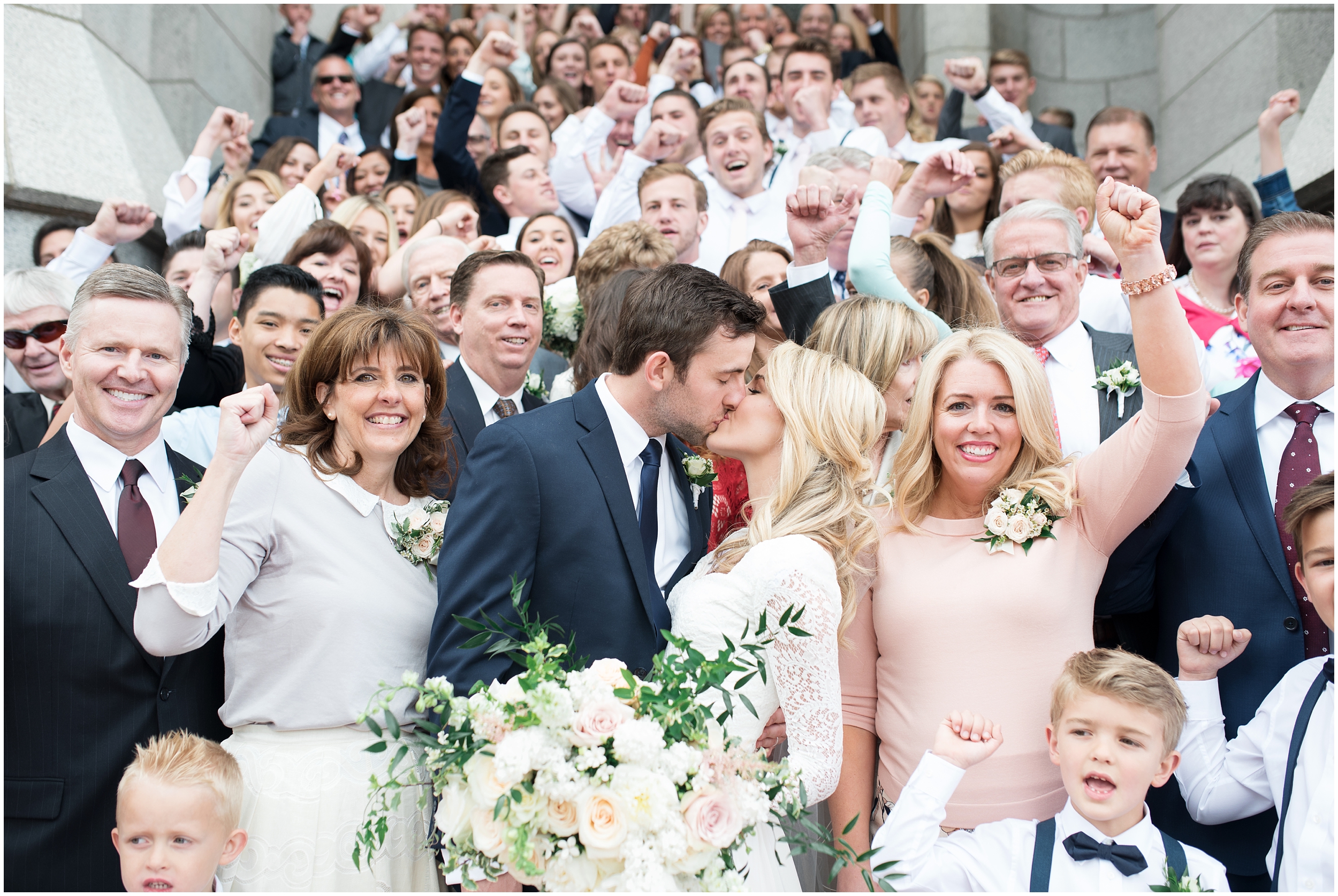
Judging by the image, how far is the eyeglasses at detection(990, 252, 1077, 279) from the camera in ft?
14.1

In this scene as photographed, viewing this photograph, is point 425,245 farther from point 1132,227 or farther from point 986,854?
point 986,854

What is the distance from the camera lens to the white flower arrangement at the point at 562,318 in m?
5.58

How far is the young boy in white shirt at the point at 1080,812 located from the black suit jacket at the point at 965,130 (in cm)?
684

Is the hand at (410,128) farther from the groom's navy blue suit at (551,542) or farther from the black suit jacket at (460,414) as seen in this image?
the groom's navy blue suit at (551,542)

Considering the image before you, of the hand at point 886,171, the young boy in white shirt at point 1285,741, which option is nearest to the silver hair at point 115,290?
the hand at point 886,171

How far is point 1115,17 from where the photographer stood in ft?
42.1

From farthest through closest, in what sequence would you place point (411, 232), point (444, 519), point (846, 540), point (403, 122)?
point (403, 122) → point (411, 232) → point (444, 519) → point (846, 540)

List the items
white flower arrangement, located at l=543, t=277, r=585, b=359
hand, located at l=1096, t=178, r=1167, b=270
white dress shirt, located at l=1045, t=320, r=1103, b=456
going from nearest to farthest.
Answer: hand, located at l=1096, t=178, r=1167, b=270, white dress shirt, located at l=1045, t=320, r=1103, b=456, white flower arrangement, located at l=543, t=277, r=585, b=359

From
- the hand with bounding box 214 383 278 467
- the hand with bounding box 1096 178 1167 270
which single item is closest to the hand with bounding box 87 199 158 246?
the hand with bounding box 214 383 278 467

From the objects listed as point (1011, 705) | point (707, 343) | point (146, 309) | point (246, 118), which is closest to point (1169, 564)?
point (1011, 705)

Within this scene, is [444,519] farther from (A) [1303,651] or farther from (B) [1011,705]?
(A) [1303,651]

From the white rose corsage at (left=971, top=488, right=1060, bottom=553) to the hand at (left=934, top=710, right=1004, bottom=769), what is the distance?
0.54 m

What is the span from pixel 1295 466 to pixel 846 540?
1.60 meters

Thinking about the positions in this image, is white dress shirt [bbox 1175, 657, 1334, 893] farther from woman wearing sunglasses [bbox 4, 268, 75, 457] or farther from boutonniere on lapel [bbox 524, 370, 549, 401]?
woman wearing sunglasses [bbox 4, 268, 75, 457]
